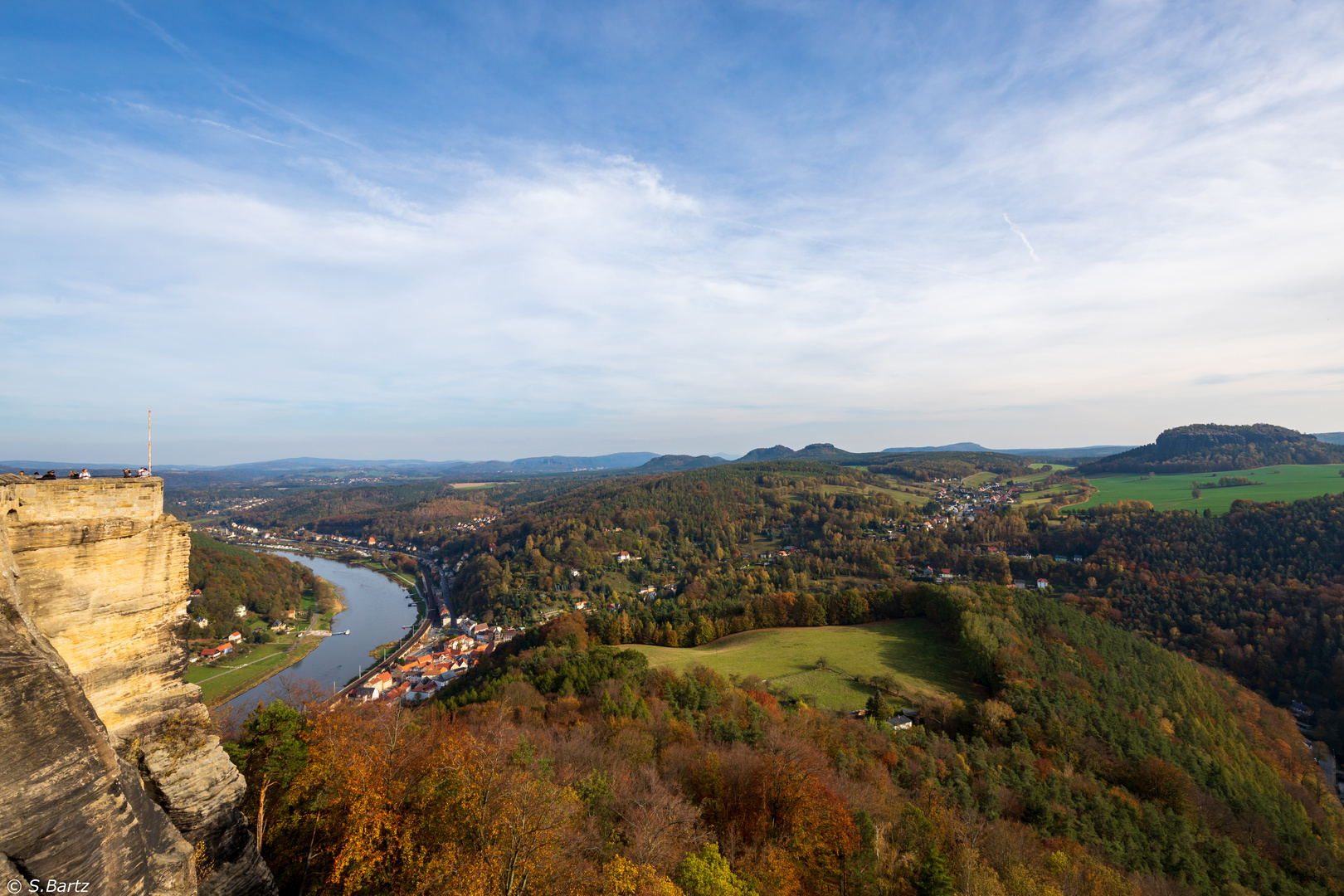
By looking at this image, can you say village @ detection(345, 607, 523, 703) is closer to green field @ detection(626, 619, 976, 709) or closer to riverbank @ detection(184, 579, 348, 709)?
riverbank @ detection(184, 579, 348, 709)

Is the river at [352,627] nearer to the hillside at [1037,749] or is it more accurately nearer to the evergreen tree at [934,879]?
the hillside at [1037,749]

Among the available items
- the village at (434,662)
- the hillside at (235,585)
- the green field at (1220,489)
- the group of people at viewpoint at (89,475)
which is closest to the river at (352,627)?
the village at (434,662)

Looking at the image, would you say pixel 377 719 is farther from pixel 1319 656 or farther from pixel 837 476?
pixel 837 476

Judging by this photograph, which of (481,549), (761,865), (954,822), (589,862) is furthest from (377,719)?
(481,549)

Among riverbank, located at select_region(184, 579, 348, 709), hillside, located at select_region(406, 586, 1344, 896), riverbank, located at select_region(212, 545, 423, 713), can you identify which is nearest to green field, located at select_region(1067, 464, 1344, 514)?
hillside, located at select_region(406, 586, 1344, 896)

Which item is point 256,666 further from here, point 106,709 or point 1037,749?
point 1037,749

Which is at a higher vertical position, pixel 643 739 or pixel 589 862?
pixel 589 862

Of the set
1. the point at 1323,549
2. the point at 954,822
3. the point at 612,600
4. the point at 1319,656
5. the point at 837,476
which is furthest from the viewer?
the point at 837,476
